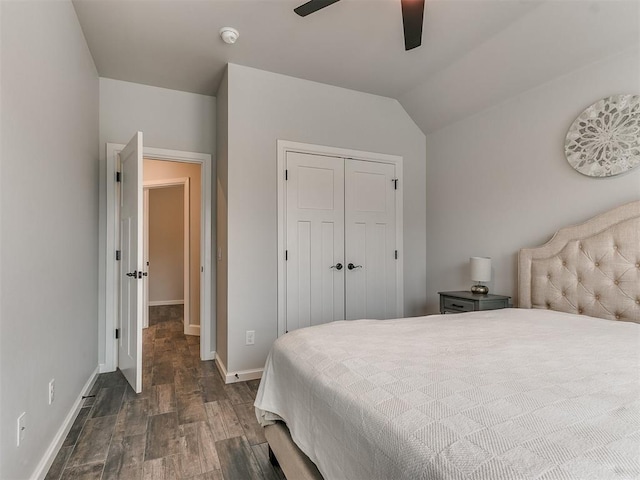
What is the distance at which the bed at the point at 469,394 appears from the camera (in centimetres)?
71

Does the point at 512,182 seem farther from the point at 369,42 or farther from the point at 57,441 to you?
the point at 57,441

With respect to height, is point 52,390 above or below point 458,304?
below

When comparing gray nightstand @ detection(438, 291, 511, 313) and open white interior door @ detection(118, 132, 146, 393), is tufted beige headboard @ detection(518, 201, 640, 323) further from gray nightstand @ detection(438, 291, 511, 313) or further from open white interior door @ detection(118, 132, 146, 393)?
open white interior door @ detection(118, 132, 146, 393)

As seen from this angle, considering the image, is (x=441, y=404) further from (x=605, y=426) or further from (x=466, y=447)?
(x=605, y=426)

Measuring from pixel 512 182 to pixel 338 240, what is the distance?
5.31 feet

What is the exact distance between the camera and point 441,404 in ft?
2.95

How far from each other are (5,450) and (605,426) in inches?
76.3

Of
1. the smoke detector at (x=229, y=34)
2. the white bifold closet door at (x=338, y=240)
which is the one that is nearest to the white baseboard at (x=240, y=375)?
the white bifold closet door at (x=338, y=240)

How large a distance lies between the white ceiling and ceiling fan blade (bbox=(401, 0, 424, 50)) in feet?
1.46

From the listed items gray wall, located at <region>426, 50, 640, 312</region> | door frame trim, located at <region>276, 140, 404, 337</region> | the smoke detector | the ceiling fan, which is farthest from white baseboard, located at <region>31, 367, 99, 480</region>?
gray wall, located at <region>426, 50, 640, 312</region>

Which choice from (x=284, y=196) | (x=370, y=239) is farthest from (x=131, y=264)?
(x=370, y=239)

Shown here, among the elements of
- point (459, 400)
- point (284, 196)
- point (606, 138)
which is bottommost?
point (459, 400)

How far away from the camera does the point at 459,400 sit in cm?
92

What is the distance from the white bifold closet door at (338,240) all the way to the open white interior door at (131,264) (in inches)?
47.8
